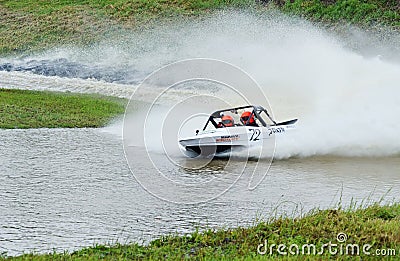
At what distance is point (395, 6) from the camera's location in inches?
1475

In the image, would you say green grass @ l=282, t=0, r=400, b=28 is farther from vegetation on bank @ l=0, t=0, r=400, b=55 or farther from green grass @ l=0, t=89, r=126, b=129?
green grass @ l=0, t=89, r=126, b=129

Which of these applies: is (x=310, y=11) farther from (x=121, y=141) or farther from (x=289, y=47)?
(x=121, y=141)

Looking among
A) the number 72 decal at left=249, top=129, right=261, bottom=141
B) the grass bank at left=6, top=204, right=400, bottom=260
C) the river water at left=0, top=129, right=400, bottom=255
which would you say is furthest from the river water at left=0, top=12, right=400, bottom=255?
the grass bank at left=6, top=204, right=400, bottom=260

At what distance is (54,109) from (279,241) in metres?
15.7

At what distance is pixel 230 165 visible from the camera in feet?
55.1

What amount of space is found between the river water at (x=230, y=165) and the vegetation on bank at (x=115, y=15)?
13.4 feet

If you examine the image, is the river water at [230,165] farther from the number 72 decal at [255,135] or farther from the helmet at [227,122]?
the helmet at [227,122]

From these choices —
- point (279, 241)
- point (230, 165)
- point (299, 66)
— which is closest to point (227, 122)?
point (230, 165)

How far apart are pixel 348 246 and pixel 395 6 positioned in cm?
3064

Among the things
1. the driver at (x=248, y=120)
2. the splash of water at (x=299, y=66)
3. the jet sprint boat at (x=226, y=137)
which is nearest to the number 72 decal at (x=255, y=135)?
the jet sprint boat at (x=226, y=137)

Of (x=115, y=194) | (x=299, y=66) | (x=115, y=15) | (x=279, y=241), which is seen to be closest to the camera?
(x=279, y=241)

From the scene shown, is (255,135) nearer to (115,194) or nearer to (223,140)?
(223,140)

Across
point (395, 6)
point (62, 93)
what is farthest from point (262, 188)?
point (395, 6)

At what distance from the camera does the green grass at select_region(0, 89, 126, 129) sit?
21.3 m
